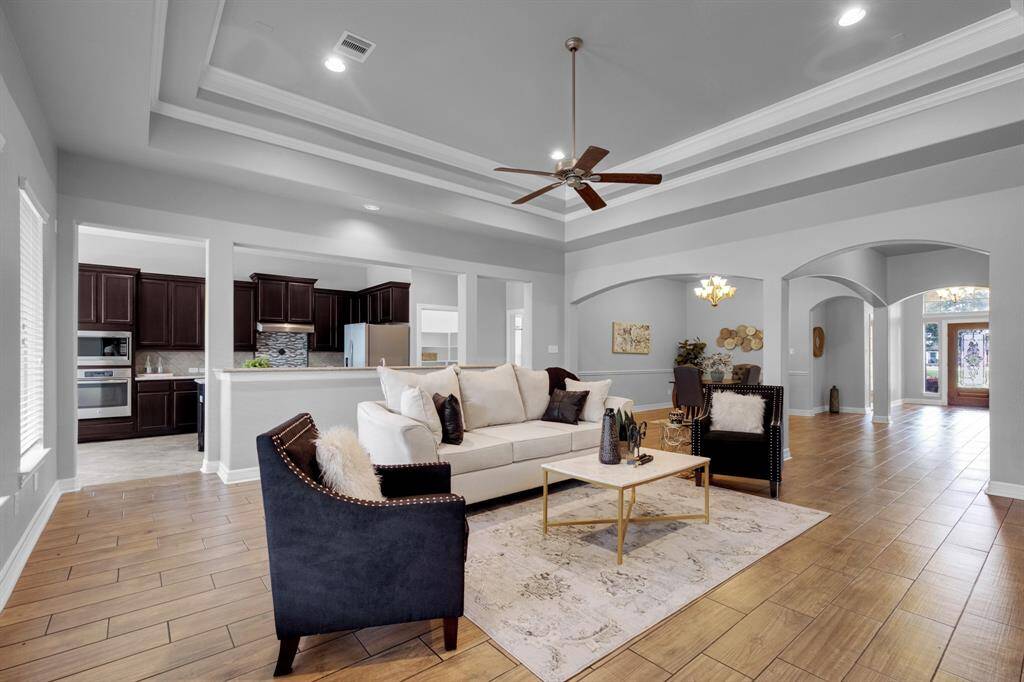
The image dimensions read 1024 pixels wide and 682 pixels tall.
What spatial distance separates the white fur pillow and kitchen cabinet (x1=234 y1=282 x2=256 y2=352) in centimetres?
658

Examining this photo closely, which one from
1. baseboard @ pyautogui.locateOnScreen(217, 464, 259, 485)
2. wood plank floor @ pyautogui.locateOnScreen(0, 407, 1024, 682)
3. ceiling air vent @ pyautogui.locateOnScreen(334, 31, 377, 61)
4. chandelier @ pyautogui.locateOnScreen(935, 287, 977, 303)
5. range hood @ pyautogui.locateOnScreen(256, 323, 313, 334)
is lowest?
wood plank floor @ pyautogui.locateOnScreen(0, 407, 1024, 682)

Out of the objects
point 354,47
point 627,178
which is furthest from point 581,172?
point 354,47

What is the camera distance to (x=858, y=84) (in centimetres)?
378

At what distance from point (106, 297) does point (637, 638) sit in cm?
781

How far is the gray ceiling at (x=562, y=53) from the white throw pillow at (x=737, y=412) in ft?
8.19

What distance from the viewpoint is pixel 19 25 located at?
2.47 meters

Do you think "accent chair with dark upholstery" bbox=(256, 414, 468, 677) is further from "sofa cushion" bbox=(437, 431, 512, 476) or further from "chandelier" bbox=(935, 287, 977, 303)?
"chandelier" bbox=(935, 287, 977, 303)

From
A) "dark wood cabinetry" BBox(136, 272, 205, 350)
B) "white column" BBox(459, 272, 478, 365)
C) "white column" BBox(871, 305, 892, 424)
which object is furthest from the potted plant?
"dark wood cabinetry" BBox(136, 272, 205, 350)

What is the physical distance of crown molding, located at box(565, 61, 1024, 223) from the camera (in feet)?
11.6

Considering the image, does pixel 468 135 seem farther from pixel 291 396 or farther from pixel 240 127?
pixel 291 396

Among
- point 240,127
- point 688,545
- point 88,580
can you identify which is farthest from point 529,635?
point 240,127

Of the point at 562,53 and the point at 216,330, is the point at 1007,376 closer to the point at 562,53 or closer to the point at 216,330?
the point at 562,53

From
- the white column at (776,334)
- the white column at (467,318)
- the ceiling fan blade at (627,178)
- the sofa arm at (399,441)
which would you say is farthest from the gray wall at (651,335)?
the sofa arm at (399,441)

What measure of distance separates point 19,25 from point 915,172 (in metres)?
6.28
